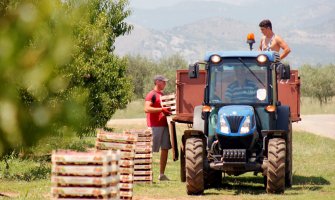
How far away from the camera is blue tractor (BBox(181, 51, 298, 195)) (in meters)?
12.8

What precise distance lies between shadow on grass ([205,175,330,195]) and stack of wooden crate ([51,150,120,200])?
5111 mm

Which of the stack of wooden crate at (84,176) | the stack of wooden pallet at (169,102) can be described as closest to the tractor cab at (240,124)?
the stack of wooden pallet at (169,102)

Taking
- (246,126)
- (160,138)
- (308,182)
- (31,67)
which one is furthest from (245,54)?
(31,67)

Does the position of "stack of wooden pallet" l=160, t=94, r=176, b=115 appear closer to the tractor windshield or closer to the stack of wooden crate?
the tractor windshield

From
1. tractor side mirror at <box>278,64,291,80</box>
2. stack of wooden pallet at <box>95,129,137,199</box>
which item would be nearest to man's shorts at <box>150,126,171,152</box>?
tractor side mirror at <box>278,64,291,80</box>

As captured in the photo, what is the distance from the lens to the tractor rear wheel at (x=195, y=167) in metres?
12.7

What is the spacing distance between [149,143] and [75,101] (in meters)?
13.9

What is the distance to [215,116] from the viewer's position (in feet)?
44.6

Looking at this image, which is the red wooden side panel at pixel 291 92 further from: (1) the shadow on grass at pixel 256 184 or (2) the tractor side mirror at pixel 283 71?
(2) the tractor side mirror at pixel 283 71

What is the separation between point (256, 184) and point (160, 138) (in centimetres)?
203

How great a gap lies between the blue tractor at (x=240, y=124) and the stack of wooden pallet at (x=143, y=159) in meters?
1.17

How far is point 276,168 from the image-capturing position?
12.6 metres

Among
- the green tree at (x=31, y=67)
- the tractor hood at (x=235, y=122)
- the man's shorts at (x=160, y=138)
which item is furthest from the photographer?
the man's shorts at (x=160, y=138)

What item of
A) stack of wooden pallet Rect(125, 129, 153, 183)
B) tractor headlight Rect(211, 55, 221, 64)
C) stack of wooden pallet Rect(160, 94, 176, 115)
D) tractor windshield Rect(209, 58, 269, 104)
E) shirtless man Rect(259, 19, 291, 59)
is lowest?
stack of wooden pallet Rect(125, 129, 153, 183)
